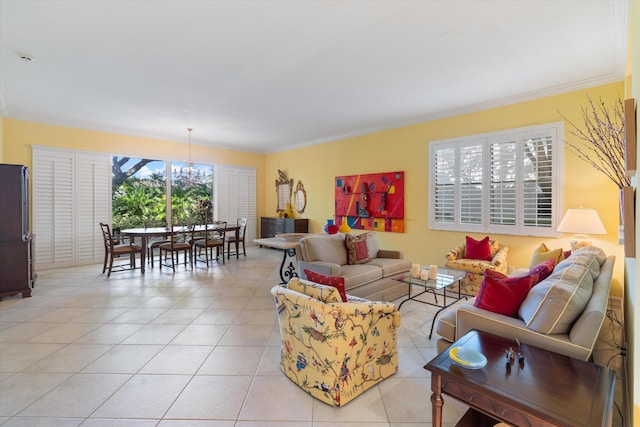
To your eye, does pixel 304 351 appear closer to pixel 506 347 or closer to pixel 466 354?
pixel 466 354

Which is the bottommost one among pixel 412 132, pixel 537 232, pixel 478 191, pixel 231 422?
pixel 231 422

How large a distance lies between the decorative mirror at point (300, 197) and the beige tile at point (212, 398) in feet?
19.4

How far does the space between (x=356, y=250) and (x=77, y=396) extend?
3272 mm

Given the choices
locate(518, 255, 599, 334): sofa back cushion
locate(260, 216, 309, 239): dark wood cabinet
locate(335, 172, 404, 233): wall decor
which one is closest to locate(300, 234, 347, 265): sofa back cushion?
locate(335, 172, 404, 233): wall decor

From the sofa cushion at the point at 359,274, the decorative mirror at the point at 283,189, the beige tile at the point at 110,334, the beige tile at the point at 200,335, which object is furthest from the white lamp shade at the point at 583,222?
the decorative mirror at the point at 283,189

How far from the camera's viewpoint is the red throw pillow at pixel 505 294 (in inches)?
82.7

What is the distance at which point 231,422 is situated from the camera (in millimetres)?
1872

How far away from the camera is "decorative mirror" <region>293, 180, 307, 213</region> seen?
802 centimetres

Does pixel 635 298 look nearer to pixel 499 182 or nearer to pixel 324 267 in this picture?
pixel 324 267

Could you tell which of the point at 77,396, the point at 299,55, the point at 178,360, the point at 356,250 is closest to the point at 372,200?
the point at 356,250

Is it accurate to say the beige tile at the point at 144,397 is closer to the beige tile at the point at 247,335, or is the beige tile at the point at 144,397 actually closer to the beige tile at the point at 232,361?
the beige tile at the point at 232,361

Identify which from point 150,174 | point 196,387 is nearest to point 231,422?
point 196,387

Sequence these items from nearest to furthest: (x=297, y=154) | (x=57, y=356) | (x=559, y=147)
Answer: (x=57, y=356) → (x=559, y=147) → (x=297, y=154)

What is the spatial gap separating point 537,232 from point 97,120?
7920mm
